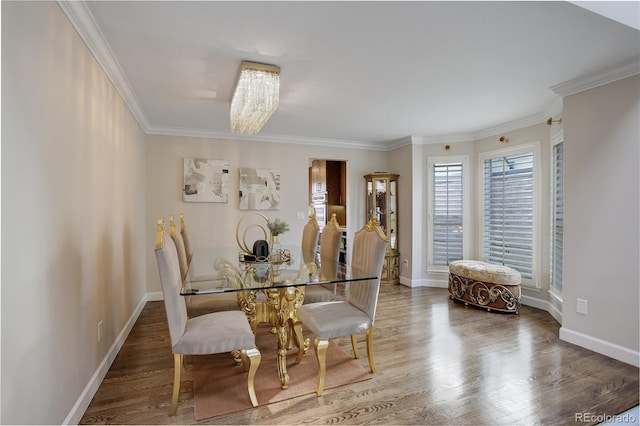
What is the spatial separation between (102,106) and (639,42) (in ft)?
12.9

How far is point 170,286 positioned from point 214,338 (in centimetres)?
41

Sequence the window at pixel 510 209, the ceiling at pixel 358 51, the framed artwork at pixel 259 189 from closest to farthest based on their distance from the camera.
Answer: the ceiling at pixel 358 51 < the window at pixel 510 209 < the framed artwork at pixel 259 189

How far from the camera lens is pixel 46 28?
1481 mm

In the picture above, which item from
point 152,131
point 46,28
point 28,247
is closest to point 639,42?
point 46,28

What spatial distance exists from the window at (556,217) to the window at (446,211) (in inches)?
49.5

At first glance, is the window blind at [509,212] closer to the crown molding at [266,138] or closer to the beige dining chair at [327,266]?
the crown molding at [266,138]

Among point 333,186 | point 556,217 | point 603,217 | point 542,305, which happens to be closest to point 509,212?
point 556,217

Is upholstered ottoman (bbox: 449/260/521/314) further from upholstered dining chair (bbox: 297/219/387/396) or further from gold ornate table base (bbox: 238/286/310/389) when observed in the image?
gold ornate table base (bbox: 238/286/310/389)

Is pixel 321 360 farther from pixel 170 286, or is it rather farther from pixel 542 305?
pixel 542 305

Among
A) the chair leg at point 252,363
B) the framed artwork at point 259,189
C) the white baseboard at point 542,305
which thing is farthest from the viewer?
the framed artwork at point 259,189

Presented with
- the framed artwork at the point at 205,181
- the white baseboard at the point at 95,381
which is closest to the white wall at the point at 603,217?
the white baseboard at the point at 95,381

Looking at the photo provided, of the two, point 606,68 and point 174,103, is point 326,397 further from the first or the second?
point 606,68

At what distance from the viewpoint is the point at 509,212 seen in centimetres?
424

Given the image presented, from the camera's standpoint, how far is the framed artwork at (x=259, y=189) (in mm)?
4625
